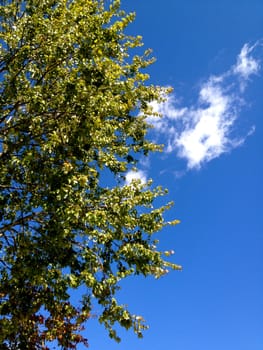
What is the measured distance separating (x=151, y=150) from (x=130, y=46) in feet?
15.0

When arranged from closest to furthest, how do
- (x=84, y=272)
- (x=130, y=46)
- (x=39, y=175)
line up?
(x=84, y=272), (x=39, y=175), (x=130, y=46)

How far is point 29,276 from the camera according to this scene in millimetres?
13680

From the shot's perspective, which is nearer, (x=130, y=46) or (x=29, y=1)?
(x=29, y=1)

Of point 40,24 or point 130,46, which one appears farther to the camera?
point 130,46

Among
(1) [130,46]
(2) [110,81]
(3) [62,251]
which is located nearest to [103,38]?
(2) [110,81]

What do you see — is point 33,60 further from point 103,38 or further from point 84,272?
point 84,272

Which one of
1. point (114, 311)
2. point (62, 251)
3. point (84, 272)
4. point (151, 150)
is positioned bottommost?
point (114, 311)

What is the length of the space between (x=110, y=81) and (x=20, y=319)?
8520 mm

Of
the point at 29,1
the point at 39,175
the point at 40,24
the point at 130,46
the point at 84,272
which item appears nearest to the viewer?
the point at 84,272

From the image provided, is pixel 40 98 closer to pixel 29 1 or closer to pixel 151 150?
pixel 29 1

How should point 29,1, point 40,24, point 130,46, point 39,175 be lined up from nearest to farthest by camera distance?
point 39,175 → point 40,24 → point 29,1 → point 130,46

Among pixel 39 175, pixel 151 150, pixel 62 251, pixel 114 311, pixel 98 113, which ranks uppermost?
pixel 151 150

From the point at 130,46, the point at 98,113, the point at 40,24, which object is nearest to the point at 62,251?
the point at 98,113

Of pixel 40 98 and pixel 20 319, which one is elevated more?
pixel 40 98
